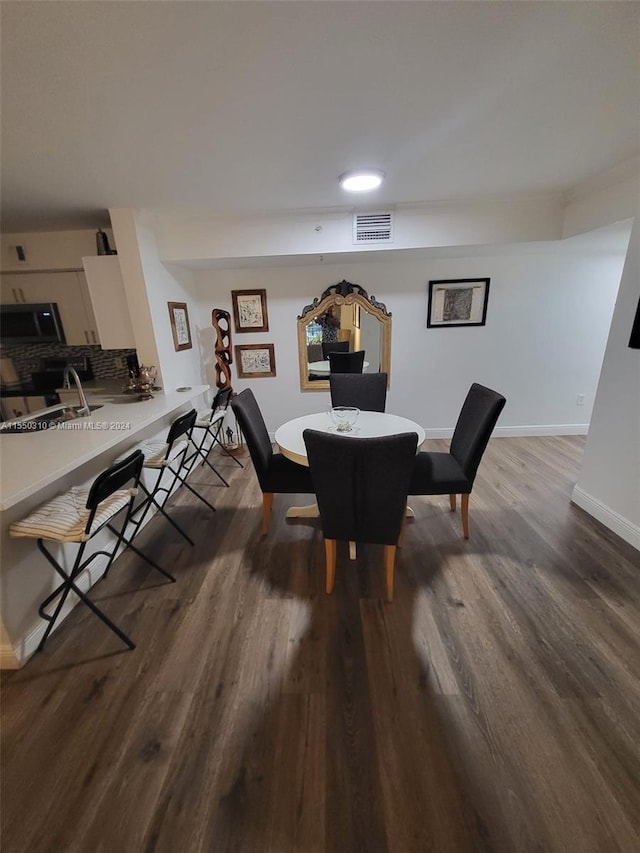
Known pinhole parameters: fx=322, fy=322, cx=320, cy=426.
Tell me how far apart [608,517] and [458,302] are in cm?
243

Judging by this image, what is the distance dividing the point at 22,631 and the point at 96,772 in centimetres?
74

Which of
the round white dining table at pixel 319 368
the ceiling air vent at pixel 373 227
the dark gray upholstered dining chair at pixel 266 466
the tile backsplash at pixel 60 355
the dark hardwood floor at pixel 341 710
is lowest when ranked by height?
the dark hardwood floor at pixel 341 710

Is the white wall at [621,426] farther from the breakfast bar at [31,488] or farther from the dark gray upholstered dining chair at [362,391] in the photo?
the breakfast bar at [31,488]

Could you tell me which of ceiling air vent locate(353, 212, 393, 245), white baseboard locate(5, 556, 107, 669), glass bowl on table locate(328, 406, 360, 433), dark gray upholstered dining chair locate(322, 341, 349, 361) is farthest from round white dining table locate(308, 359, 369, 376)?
white baseboard locate(5, 556, 107, 669)

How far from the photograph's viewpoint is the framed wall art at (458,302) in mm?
3488

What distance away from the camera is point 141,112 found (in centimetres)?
135

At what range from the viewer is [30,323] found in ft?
9.77

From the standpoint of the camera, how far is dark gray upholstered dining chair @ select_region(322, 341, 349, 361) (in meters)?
3.63

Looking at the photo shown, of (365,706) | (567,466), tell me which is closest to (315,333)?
(567,466)

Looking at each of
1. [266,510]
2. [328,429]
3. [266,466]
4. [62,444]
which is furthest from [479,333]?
[62,444]

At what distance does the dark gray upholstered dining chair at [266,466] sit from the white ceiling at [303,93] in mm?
1368

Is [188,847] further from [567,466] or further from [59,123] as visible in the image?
[567,466]

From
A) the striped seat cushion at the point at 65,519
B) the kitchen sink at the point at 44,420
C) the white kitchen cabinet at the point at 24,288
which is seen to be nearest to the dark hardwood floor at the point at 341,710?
the striped seat cushion at the point at 65,519

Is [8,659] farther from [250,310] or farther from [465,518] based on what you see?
[250,310]
